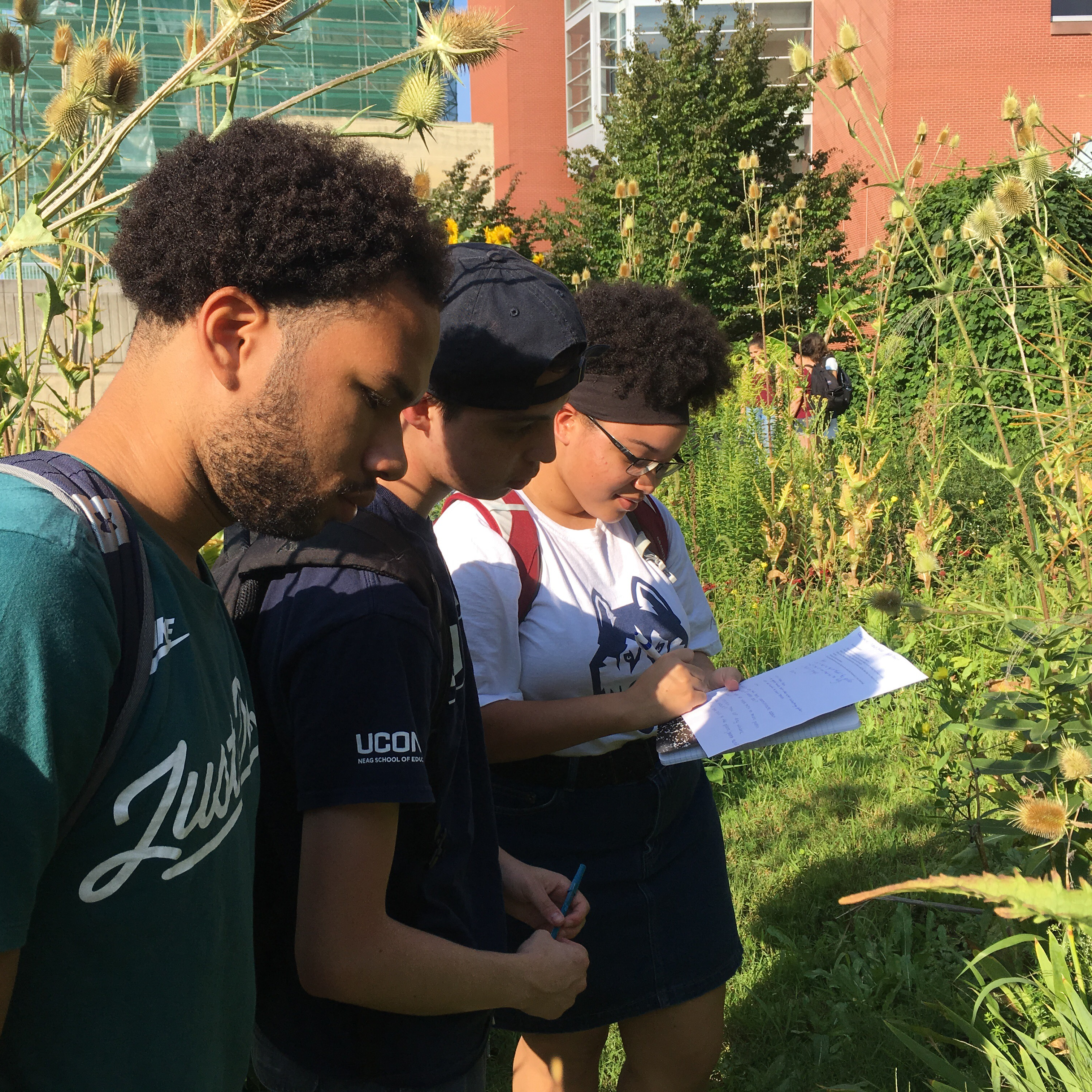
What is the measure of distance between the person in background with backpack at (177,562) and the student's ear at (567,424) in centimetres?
106

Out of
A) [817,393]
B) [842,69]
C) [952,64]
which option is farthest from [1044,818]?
[952,64]

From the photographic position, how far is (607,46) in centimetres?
2848

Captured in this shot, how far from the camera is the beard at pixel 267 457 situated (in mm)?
1030

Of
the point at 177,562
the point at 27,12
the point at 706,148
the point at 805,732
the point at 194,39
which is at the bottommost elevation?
the point at 805,732

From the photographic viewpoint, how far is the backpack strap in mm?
855

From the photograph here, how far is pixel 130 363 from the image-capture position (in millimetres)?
1057

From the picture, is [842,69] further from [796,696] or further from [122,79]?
[122,79]

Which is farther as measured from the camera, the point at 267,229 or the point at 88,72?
the point at 88,72

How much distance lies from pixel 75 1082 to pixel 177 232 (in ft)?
2.57

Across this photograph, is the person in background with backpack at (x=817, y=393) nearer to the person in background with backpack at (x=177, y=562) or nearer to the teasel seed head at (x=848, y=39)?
the teasel seed head at (x=848, y=39)

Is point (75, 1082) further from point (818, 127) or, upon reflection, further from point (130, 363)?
point (818, 127)

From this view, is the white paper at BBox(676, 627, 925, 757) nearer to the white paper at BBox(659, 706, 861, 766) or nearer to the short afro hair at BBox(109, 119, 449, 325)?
the white paper at BBox(659, 706, 861, 766)

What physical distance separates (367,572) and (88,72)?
3.43 feet

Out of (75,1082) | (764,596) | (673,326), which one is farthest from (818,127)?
(75,1082)
